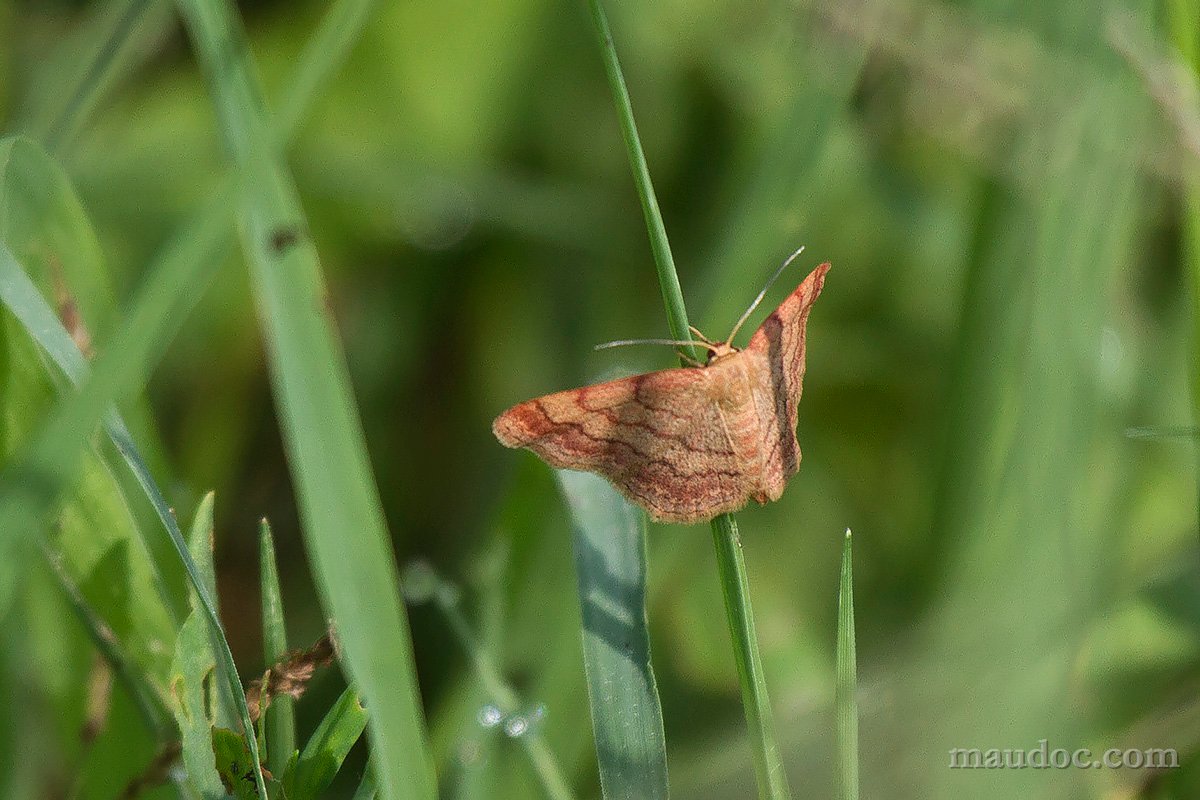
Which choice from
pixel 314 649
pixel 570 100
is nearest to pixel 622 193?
pixel 570 100

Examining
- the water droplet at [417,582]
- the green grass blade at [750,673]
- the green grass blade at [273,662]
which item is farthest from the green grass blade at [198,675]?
the water droplet at [417,582]

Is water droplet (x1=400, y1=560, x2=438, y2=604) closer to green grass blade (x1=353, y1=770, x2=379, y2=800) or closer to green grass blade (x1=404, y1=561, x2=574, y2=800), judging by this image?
green grass blade (x1=404, y1=561, x2=574, y2=800)

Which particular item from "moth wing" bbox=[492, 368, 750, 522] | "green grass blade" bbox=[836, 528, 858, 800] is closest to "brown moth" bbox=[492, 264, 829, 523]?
"moth wing" bbox=[492, 368, 750, 522]

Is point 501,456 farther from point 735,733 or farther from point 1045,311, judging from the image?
point 1045,311

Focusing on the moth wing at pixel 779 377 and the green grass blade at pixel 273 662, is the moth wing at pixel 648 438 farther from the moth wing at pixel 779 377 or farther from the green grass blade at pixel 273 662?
the green grass blade at pixel 273 662

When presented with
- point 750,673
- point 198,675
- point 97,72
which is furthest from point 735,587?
point 97,72

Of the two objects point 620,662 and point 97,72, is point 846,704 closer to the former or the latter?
point 620,662
